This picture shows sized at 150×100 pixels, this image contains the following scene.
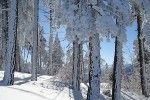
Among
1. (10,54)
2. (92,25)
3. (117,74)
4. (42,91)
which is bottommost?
(42,91)

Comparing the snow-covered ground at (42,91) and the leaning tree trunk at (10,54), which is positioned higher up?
the leaning tree trunk at (10,54)

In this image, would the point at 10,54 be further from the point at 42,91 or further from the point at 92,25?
the point at 92,25

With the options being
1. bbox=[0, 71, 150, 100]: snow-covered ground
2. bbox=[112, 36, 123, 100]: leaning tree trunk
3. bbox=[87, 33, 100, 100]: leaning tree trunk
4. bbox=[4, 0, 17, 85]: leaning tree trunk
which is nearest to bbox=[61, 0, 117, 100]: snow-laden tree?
bbox=[87, 33, 100, 100]: leaning tree trunk

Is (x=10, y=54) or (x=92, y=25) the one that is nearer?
(x=92, y=25)

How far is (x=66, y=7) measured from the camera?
1945cm

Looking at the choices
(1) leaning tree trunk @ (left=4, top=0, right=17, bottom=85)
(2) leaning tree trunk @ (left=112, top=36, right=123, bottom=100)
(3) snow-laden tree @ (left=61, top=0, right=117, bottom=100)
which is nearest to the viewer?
(3) snow-laden tree @ (left=61, top=0, right=117, bottom=100)

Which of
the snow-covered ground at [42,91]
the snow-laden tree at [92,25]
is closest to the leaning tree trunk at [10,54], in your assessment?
the snow-covered ground at [42,91]

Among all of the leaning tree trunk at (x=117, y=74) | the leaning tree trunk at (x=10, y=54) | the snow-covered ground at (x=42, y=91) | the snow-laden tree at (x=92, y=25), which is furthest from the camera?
the leaning tree trunk at (x=117, y=74)

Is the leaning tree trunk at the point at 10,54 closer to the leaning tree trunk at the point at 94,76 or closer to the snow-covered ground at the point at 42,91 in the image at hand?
the snow-covered ground at the point at 42,91

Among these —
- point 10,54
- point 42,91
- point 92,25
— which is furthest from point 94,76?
point 10,54

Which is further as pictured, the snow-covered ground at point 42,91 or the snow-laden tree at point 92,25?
the snow-laden tree at point 92,25

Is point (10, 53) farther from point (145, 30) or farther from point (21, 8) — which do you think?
point (145, 30)

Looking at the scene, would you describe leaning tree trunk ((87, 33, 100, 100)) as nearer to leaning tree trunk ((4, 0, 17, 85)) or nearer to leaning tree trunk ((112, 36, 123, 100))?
leaning tree trunk ((112, 36, 123, 100))

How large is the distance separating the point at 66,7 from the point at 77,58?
19.5 ft
